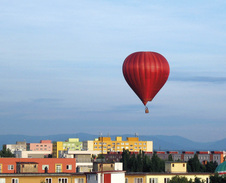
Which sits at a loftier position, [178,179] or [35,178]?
[35,178]

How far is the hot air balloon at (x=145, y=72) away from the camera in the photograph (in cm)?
8581

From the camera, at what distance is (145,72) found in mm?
85625

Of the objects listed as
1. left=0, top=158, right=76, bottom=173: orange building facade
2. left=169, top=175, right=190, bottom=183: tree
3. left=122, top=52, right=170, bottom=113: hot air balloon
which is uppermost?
left=122, top=52, right=170, bottom=113: hot air balloon

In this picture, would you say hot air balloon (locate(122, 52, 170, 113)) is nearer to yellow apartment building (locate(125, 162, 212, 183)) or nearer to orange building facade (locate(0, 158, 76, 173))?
yellow apartment building (locate(125, 162, 212, 183))

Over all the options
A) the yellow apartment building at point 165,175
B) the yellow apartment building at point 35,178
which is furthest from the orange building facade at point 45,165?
the yellow apartment building at point 165,175

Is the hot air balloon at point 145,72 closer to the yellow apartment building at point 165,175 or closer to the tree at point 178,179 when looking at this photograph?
the yellow apartment building at point 165,175

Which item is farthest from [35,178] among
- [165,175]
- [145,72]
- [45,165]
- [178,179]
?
[165,175]

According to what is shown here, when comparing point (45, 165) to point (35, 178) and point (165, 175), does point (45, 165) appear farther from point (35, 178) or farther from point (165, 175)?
point (165, 175)

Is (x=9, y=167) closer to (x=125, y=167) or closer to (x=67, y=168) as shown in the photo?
(x=67, y=168)

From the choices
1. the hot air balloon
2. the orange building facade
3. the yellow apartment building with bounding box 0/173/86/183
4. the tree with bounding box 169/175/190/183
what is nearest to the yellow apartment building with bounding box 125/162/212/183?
the tree with bounding box 169/175/190/183

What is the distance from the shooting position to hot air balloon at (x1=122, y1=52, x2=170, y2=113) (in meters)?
85.8

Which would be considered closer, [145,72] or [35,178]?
[145,72]

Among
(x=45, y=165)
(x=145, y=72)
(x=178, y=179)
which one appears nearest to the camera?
(x=145, y=72)

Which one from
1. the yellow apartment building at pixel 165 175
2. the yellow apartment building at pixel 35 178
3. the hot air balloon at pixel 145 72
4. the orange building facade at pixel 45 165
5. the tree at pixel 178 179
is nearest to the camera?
the hot air balloon at pixel 145 72
